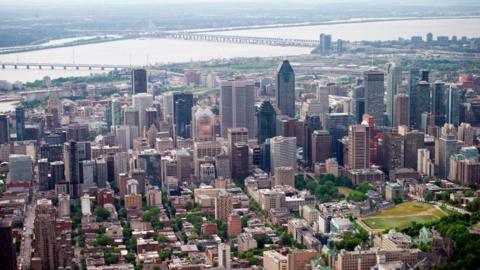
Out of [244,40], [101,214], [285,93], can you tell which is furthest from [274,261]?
[244,40]

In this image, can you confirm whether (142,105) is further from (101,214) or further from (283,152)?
(101,214)

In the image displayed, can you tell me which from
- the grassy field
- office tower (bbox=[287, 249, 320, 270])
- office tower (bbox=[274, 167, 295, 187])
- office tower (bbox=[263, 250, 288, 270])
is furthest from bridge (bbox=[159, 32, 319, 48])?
office tower (bbox=[287, 249, 320, 270])

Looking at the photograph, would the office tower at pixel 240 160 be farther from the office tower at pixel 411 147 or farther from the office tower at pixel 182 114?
the office tower at pixel 182 114

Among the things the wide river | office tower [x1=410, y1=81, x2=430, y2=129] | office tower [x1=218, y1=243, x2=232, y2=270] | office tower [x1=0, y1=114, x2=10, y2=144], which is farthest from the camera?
the wide river

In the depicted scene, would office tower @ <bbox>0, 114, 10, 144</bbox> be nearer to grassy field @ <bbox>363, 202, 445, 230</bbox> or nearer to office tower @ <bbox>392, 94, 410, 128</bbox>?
office tower @ <bbox>392, 94, 410, 128</bbox>

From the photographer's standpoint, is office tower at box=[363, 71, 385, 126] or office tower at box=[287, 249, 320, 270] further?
office tower at box=[363, 71, 385, 126]

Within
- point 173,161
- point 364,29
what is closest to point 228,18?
point 364,29
